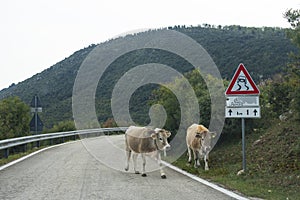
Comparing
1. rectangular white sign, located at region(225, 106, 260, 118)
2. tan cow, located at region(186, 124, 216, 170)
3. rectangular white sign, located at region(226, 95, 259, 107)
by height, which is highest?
rectangular white sign, located at region(226, 95, 259, 107)

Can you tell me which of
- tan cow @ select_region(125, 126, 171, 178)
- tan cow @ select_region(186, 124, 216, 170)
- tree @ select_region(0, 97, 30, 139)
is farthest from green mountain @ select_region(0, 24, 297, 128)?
tan cow @ select_region(125, 126, 171, 178)

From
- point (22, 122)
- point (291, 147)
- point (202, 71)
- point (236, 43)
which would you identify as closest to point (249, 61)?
point (236, 43)

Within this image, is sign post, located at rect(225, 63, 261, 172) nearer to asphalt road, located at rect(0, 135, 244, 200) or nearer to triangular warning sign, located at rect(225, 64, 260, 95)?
triangular warning sign, located at rect(225, 64, 260, 95)

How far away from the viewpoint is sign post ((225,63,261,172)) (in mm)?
10352

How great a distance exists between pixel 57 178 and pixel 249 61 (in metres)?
59.3

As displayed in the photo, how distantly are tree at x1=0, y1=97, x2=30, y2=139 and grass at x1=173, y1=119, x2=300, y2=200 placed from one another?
96.7ft

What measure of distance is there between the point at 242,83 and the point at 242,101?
0.48 m

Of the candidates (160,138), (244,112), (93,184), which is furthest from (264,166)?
(93,184)

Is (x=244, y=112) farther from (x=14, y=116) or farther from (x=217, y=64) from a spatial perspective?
(x=217, y=64)

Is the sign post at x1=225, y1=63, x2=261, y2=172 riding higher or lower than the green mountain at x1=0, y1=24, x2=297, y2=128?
lower

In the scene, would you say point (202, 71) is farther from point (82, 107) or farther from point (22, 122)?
point (22, 122)

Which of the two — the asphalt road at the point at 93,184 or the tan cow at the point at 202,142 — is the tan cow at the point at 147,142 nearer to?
the asphalt road at the point at 93,184

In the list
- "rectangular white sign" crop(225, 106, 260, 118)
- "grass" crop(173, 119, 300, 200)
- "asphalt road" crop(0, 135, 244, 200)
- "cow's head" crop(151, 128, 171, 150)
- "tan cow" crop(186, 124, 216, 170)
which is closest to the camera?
"asphalt road" crop(0, 135, 244, 200)

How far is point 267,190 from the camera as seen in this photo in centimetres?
812
